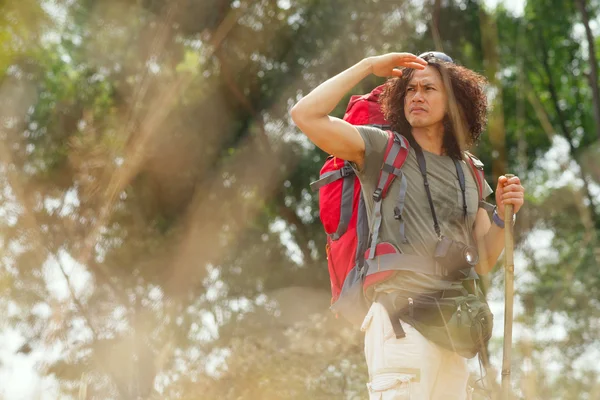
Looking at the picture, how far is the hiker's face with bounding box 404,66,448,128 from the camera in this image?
9.24 ft

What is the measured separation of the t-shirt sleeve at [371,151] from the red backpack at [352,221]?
0.02 meters

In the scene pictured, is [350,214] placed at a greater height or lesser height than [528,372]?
greater

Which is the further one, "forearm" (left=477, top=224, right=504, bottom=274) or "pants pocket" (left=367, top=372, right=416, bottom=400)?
"forearm" (left=477, top=224, right=504, bottom=274)

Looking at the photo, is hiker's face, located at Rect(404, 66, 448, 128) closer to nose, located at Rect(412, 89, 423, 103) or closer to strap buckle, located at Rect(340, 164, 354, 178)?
nose, located at Rect(412, 89, 423, 103)

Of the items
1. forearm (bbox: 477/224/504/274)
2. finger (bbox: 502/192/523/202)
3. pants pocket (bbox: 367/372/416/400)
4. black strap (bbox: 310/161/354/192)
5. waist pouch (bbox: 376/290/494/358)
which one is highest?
finger (bbox: 502/192/523/202)

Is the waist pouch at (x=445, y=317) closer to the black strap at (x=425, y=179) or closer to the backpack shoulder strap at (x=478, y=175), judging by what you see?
the black strap at (x=425, y=179)

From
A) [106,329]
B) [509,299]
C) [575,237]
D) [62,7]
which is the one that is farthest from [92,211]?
[509,299]

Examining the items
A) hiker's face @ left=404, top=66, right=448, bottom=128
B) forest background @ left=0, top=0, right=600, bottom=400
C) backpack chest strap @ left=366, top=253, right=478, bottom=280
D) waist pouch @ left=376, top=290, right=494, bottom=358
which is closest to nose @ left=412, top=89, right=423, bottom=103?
hiker's face @ left=404, top=66, right=448, bottom=128

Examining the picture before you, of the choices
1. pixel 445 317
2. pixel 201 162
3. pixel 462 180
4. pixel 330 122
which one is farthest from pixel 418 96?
pixel 201 162

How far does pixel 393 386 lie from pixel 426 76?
1.00m

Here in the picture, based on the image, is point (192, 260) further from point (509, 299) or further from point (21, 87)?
point (509, 299)

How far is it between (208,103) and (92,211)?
2711 millimetres

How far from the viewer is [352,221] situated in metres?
2.79

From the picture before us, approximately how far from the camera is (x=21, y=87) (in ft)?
36.1
